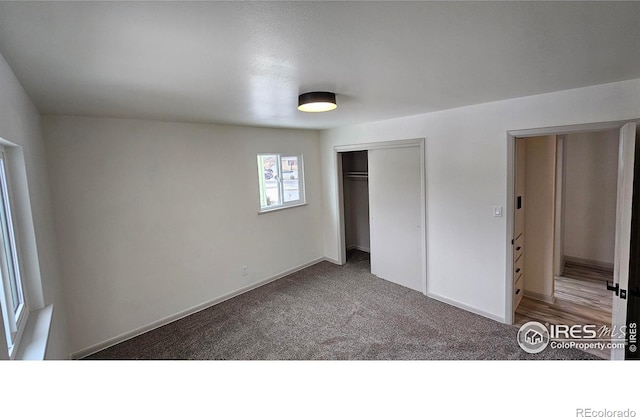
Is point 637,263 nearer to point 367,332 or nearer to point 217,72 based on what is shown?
point 367,332

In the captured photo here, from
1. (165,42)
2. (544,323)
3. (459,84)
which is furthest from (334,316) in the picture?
(165,42)

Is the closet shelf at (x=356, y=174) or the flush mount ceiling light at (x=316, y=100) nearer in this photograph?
the flush mount ceiling light at (x=316, y=100)

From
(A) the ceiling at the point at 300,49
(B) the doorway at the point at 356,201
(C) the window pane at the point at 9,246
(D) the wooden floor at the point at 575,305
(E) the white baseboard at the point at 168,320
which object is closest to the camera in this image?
(A) the ceiling at the point at 300,49

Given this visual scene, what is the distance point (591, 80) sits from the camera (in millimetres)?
2275

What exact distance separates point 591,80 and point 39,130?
443 cm

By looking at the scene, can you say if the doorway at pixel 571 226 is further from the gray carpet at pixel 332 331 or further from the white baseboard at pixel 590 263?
the gray carpet at pixel 332 331

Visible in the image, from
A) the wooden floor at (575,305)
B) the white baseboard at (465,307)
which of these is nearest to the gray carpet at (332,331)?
the white baseboard at (465,307)

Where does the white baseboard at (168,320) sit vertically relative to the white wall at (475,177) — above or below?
below

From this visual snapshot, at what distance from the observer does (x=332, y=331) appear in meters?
3.19

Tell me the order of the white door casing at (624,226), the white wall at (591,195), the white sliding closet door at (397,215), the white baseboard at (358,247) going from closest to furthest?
the white door casing at (624,226)
the white sliding closet door at (397,215)
the white wall at (591,195)
the white baseboard at (358,247)
